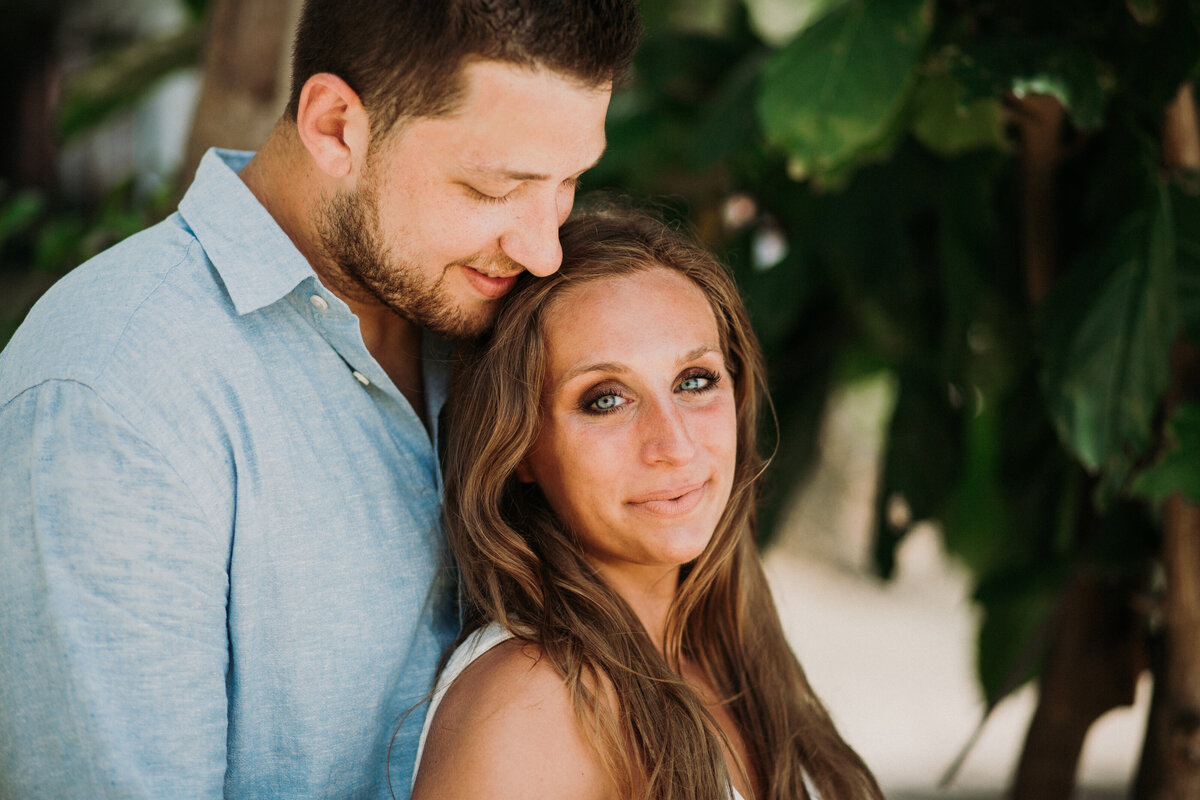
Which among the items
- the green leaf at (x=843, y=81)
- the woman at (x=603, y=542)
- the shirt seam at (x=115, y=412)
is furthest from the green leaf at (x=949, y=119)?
the shirt seam at (x=115, y=412)

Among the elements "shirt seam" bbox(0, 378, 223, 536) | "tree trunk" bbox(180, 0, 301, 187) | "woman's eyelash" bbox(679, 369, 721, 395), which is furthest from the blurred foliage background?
"shirt seam" bbox(0, 378, 223, 536)

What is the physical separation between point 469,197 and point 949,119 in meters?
1.40

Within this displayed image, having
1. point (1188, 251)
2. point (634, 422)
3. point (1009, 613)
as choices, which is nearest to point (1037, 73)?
point (1188, 251)

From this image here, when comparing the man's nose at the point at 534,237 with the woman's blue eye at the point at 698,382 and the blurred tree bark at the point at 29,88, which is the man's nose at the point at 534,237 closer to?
the woman's blue eye at the point at 698,382

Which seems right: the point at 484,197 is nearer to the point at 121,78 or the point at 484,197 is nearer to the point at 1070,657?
the point at 1070,657

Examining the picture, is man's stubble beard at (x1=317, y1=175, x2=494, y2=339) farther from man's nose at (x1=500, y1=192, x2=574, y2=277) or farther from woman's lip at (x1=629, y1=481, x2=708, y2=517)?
woman's lip at (x1=629, y1=481, x2=708, y2=517)

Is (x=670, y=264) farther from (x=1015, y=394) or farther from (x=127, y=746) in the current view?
(x=1015, y=394)

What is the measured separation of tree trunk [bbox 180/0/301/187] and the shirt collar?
3.18 feet

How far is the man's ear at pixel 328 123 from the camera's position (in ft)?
5.34

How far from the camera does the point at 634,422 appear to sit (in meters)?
1.65

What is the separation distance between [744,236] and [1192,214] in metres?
1.48

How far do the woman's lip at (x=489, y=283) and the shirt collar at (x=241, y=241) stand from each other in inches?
9.8

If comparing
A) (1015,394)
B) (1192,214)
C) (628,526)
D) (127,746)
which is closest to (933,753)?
(1015,394)

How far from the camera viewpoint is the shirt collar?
1.57 m
